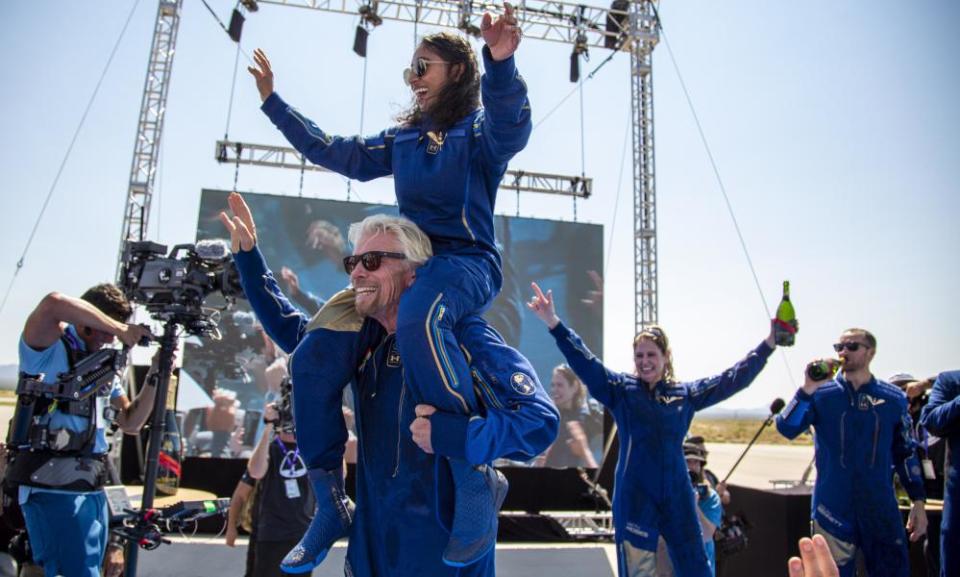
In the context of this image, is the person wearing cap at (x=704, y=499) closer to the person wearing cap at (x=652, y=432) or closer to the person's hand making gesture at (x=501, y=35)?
the person wearing cap at (x=652, y=432)

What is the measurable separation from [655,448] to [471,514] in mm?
2554

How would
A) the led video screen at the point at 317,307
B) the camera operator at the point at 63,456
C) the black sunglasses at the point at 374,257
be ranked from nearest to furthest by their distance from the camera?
the black sunglasses at the point at 374,257 < the camera operator at the point at 63,456 < the led video screen at the point at 317,307

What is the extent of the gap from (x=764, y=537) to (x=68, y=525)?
552cm

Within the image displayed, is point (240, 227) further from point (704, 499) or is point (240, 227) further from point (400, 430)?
point (704, 499)

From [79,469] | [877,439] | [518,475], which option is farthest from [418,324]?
[518,475]

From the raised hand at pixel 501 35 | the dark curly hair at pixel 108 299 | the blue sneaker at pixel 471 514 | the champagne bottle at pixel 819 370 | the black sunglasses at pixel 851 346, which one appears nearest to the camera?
the blue sneaker at pixel 471 514

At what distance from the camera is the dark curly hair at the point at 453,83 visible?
1945mm

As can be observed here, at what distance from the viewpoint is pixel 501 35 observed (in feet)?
5.46

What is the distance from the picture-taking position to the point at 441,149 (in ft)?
6.18

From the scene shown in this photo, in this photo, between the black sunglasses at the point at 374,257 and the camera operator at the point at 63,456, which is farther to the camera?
the camera operator at the point at 63,456

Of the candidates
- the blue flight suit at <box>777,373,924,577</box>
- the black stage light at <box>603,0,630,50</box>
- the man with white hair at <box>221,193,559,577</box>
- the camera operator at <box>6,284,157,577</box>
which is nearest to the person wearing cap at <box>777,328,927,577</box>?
the blue flight suit at <box>777,373,924,577</box>

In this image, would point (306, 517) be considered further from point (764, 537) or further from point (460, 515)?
point (764, 537)

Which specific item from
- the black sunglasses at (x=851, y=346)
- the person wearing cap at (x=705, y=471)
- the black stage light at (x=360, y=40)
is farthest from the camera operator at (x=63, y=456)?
the black stage light at (x=360, y=40)

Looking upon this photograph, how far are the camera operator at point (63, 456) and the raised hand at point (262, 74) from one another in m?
1.52
